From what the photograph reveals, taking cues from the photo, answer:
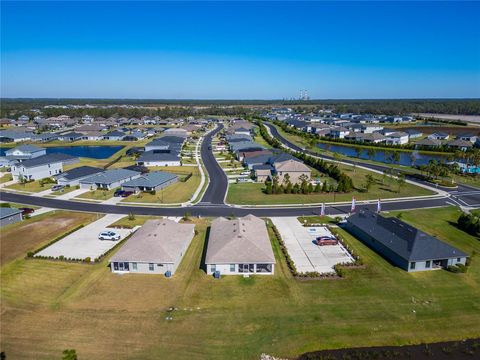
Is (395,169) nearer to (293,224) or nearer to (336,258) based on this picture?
(293,224)

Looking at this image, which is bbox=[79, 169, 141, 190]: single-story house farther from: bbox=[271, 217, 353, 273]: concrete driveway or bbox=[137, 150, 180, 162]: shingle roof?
bbox=[271, 217, 353, 273]: concrete driveway

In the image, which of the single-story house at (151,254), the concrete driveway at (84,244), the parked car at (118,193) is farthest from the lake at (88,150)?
the single-story house at (151,254)

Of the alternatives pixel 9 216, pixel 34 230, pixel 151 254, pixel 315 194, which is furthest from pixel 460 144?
pixel 9 216

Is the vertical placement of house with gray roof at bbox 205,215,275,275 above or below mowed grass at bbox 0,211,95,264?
above

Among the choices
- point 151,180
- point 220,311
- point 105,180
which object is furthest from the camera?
point 105,180

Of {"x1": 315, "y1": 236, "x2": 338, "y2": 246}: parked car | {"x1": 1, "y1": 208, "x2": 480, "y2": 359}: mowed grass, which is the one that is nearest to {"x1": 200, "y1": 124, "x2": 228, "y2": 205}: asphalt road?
{"x1": 315, "y1": 236, "x2": 338, "y2": 246}: parked car

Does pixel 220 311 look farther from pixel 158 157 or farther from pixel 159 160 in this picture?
pixel 158 157
